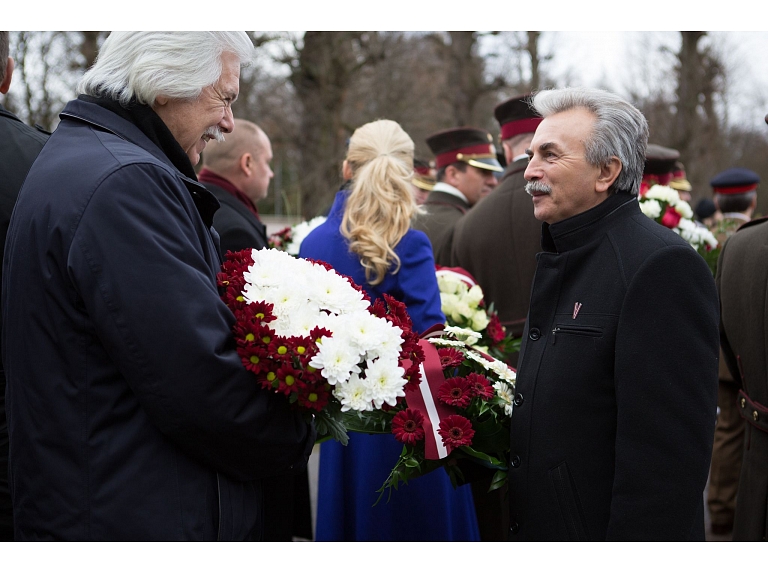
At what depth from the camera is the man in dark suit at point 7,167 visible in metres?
2.58

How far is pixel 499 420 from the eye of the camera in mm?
2770

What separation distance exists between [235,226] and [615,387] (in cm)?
275

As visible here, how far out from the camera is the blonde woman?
3.82 m

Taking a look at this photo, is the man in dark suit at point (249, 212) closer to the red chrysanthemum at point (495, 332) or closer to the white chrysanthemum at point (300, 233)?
the white chrysanthemum at point (300, 233)

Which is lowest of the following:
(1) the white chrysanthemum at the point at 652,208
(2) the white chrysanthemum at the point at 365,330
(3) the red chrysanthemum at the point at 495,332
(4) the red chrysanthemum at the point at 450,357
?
(3) the red chrysanthemum at the point at 495,332

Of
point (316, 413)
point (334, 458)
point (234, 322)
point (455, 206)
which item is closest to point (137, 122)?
point (234, 322)

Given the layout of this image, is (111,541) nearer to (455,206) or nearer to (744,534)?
(744,534)

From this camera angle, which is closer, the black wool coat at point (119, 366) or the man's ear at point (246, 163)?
the black wool coat at point (119, 366)

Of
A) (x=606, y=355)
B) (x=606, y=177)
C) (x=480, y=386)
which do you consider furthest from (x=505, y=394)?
(x=606, y=177)

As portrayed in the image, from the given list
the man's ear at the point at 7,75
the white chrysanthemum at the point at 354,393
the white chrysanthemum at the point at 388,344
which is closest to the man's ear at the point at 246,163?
the man's ear at the point at 7,75

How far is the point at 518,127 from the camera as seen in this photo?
16.7ft

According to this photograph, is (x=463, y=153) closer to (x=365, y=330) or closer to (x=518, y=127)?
(x=518, y=127)

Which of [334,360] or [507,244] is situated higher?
[334,360]

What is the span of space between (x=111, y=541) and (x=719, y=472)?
5001 mm
